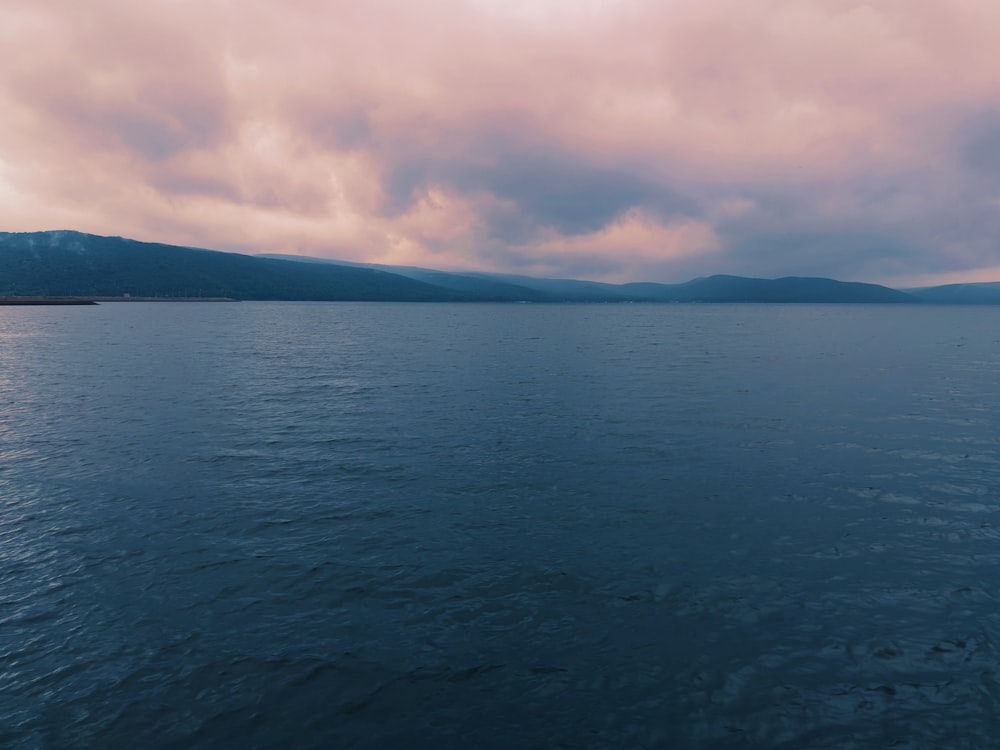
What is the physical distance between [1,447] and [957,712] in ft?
149

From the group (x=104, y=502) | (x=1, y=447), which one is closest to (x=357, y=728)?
(x=104, y=502)

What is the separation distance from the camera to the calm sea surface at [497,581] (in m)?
13.2

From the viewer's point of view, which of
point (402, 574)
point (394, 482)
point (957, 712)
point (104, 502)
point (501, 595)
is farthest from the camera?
point (394, 482)

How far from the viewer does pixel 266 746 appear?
12281 millimetres

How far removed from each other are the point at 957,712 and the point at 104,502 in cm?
3084

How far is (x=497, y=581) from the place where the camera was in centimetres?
1877

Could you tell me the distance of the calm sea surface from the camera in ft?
43.2

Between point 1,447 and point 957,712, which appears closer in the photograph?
point 957,712

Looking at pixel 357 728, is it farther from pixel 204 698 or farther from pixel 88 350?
pixel 88 350

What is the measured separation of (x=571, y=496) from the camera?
26.6m

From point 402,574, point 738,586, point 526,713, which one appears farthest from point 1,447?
point 738,586

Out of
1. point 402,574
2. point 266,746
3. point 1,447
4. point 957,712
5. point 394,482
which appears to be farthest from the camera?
point 1,447

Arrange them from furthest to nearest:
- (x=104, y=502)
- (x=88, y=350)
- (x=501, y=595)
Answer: (x=88, y=350) < (x=104, y=502) < (x=501, y=595)

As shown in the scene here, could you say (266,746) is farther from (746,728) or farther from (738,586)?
(738,586)
